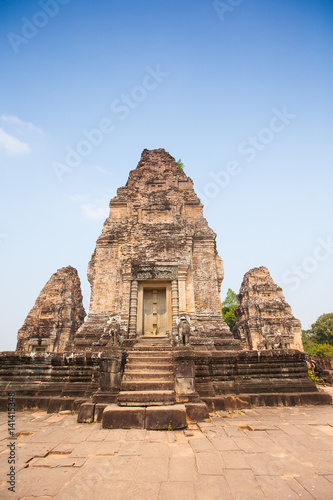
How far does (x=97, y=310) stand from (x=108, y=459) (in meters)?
7.46

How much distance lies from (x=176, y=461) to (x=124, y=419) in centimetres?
180

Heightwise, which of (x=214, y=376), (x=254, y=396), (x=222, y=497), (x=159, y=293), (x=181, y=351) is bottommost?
(x=222, y=497)

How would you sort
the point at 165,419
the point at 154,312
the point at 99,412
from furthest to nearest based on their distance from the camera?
the point at 154,312 → the point at 99,412 → the point at 165,419

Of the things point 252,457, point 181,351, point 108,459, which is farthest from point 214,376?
point 108,459

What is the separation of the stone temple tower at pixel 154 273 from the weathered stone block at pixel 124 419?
13.1 ft

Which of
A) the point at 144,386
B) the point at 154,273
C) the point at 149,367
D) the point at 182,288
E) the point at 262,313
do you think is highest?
the point at 262,313

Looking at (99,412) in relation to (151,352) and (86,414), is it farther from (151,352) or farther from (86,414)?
(151,352)

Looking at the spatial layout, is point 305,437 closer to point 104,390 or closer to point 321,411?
point 321,411

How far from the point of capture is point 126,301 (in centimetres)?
1039

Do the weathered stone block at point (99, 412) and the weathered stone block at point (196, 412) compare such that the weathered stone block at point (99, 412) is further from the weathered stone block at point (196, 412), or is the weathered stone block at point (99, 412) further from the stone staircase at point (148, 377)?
the weathered stone block at point (196, 412)

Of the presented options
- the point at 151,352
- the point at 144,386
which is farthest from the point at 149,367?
the point at 144,386

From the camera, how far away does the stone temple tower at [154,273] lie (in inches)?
397

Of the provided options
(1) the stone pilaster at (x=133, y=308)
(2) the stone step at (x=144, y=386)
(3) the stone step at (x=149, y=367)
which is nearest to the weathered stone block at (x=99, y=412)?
(2) the stone step at (x=144, y=386)

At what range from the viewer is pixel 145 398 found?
18.8 feet
